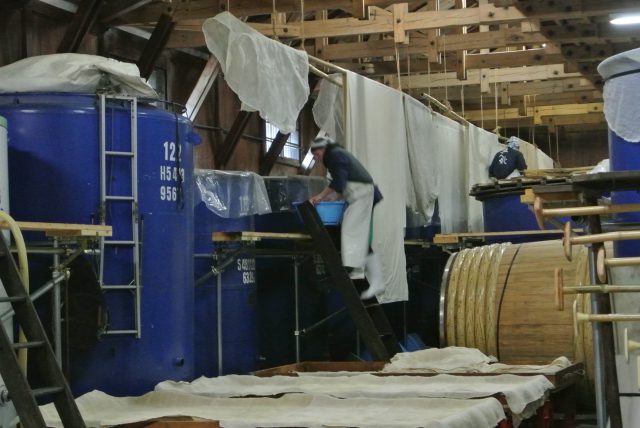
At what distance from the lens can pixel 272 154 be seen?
62.8ft

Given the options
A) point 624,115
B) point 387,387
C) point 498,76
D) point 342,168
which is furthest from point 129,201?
point 498,76

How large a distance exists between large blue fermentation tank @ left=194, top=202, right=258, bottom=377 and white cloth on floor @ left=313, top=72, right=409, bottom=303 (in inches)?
58.1

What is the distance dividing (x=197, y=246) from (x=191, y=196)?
5.36 feet

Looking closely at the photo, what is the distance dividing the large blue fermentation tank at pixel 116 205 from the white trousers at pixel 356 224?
8.61 ft

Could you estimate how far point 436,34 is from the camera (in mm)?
15000

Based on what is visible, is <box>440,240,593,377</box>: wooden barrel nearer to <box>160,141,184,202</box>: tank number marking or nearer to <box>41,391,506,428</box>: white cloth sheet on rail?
<box>41,391,506,428</box>: white cloth sheet on rail

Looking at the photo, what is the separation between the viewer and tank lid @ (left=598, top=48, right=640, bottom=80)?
5957 mm

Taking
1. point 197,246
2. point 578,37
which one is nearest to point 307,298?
point 197,246

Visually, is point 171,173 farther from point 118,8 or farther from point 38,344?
point 118,8

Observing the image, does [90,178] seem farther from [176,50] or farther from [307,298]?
[176,50]

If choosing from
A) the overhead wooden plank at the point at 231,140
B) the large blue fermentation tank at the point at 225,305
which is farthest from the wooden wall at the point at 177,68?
the large blue fermentation tank at the point at 225,305

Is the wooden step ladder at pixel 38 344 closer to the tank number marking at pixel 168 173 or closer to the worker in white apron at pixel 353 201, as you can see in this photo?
the tank number marking at pixel 168 173

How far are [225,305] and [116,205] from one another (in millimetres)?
2884

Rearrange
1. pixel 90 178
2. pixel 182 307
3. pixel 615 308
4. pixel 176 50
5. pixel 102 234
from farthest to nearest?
pixel 176 50 < pixel 182 307 < pixel 90 178 < pixel 102 234 < pixel 615 308
